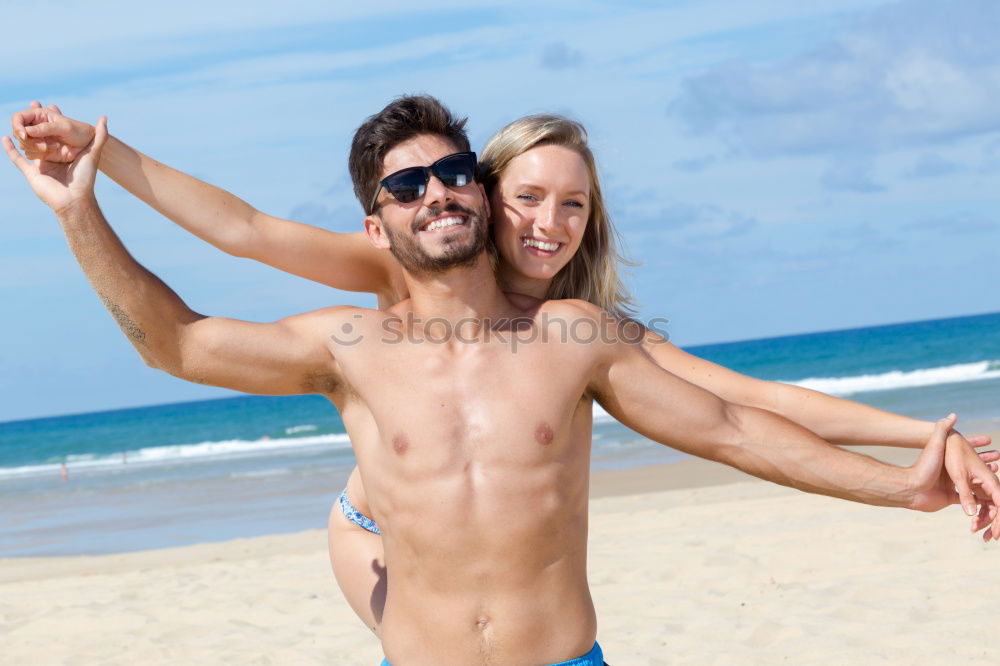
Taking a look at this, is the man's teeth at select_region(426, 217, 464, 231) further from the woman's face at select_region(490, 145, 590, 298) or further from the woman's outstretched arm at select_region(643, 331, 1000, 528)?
the woman's outstretched arm at select_region(643, 331, 1000, 528)

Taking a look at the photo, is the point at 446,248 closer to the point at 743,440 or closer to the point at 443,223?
the point at 443,223

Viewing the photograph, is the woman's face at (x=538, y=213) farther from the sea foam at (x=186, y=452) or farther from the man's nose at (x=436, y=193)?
the sea foam at (x=186, y=452)

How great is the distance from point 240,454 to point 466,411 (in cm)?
2882

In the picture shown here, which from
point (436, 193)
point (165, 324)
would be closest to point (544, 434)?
point (436, 193)

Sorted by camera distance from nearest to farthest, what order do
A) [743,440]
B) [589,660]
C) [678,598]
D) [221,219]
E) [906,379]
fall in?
[589,660]
[743,440]
[221,219]
[678,598]
[906,379]

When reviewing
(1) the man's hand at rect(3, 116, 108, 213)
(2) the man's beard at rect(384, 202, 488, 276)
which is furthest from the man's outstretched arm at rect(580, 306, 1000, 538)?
(1) the man's hand at rect(3, 116, 108, 213)

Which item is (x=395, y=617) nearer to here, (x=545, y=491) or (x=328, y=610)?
(x=545, y=491)

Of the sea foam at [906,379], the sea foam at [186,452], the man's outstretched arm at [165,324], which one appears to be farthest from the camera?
the sea foam at [906,379]

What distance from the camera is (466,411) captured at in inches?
120

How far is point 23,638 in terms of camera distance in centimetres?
800

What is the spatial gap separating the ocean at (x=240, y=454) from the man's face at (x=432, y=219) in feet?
33.9

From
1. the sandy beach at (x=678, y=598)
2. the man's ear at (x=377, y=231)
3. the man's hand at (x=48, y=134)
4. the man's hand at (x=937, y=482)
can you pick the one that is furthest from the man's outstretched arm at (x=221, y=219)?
the sandy beach at (x=678, y=598)

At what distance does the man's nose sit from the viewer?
10.1 ft

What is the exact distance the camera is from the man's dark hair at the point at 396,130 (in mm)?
3230
